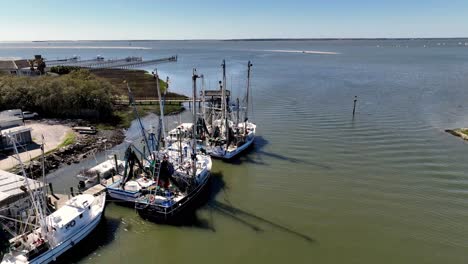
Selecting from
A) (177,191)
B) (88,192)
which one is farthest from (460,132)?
(88,192)

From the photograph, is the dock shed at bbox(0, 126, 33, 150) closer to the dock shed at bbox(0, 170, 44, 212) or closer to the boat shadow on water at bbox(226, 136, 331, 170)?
the dock shed at bbox(0, 170, 44, 212)

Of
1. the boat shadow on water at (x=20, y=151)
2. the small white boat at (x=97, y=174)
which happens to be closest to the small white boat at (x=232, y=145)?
the small white boat at (x=97, y=174)

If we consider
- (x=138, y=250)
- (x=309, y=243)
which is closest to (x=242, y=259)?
(x=309, y=243)

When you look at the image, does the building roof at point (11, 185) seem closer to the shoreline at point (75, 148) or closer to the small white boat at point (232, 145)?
the shoreline at point (75, 148)

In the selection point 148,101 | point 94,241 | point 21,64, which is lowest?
point 94,241

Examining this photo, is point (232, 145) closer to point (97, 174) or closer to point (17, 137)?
point (97, 174)

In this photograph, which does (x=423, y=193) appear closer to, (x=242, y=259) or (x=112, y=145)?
(x=242, y=259)
